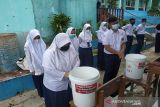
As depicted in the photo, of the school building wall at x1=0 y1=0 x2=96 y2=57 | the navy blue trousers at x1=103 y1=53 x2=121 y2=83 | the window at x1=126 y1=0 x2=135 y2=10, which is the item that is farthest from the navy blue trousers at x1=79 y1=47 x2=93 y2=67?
the window at x1=126 y1=0 x2=135 y2=10

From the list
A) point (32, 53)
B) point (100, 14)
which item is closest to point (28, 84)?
point (32, 53)

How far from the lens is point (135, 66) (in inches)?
124

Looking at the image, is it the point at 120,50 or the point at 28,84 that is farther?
the point at 28,84

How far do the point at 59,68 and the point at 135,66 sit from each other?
1202mm

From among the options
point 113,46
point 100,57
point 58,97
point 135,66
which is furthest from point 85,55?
point 58,97

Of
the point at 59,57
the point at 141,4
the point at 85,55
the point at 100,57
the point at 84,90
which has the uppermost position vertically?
the point at 141,4

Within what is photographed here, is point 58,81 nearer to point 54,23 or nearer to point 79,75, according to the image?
point 79,75

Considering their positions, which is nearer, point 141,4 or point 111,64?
point 111,64

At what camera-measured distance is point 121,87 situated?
2.27 metres

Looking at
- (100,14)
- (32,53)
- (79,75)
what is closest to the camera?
(79,75)

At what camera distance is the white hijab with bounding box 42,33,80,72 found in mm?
2703

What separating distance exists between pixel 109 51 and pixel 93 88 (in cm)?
213

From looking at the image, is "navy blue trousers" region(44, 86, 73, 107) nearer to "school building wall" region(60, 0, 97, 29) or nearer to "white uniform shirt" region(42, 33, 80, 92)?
"white uniform shirt" region(42, 33, 80, 92)

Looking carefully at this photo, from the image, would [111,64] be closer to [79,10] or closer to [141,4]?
[79,10]
